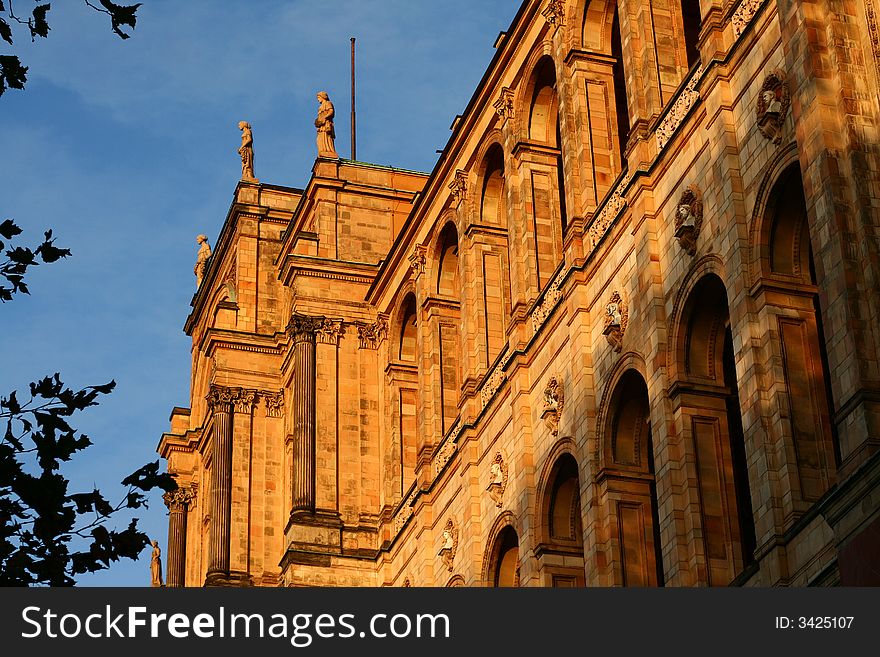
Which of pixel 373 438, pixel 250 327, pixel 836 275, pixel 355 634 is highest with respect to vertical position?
pixel 250 327

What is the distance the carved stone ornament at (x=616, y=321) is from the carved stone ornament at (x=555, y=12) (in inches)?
313

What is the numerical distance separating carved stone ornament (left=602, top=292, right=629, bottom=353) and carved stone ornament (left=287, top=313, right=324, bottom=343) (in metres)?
18.6

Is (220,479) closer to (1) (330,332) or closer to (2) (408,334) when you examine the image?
(1) (330,332)

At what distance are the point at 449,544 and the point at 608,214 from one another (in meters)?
10.2

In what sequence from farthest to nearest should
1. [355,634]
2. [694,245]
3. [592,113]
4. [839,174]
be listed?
[592,113] → [694,245] → [839,174] → [355,634]

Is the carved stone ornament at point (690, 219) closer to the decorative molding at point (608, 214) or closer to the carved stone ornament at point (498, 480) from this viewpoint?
the decorative molding at point (608, 214)

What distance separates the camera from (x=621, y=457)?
35.7m

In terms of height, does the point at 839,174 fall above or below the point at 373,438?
below

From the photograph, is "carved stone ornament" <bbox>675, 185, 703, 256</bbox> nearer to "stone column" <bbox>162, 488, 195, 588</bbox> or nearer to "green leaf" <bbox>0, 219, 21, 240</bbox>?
"green leaf" <bbox>0, 219, 21, 240</bbox>

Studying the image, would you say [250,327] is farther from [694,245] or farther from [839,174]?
[839,174]

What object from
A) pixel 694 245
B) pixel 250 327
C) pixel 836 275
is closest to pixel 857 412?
pixel 836 275

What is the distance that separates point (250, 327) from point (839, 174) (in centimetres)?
3450

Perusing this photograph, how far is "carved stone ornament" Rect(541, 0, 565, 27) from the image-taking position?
4116 centimetres

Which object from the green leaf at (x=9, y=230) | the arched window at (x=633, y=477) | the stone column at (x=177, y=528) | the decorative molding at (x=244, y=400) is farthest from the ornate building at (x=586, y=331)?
the green leaf at (x=9, y=230)
